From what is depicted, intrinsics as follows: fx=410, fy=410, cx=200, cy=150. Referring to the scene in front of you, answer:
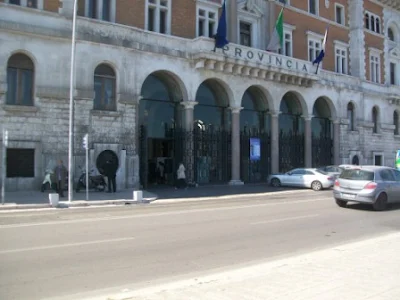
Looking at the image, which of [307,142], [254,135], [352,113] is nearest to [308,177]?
[254,135]

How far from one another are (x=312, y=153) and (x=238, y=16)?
12.3 meters

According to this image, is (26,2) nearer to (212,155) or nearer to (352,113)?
(212,155)

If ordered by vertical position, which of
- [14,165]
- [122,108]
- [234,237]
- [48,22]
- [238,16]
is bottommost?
[234,237]

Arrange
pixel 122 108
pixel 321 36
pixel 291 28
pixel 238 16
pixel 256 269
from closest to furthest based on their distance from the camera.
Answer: pixel 256 269 < pixel 122 108 < pixel 238 16 < pixel 291 28 < pixel 321 36

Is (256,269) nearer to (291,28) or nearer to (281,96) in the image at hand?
(281,96)

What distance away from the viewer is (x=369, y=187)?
14.6 metres

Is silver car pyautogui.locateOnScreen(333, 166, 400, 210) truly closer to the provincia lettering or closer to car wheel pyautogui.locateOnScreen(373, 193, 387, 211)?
car wheel pyautogui.locateOnScreen(373, 193, 387, 211)

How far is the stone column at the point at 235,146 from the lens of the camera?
88.1ft

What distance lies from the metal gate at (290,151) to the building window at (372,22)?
52.0ft

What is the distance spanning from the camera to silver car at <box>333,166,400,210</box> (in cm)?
1460

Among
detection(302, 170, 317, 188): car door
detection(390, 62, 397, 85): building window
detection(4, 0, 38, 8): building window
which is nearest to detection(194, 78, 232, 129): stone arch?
detection(302, 170, 317, 188): car door

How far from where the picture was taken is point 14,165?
63.9ft

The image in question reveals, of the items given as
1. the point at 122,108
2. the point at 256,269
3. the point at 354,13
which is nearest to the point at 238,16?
the point at 122,108

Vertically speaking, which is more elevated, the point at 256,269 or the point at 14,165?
the point at 14,165
